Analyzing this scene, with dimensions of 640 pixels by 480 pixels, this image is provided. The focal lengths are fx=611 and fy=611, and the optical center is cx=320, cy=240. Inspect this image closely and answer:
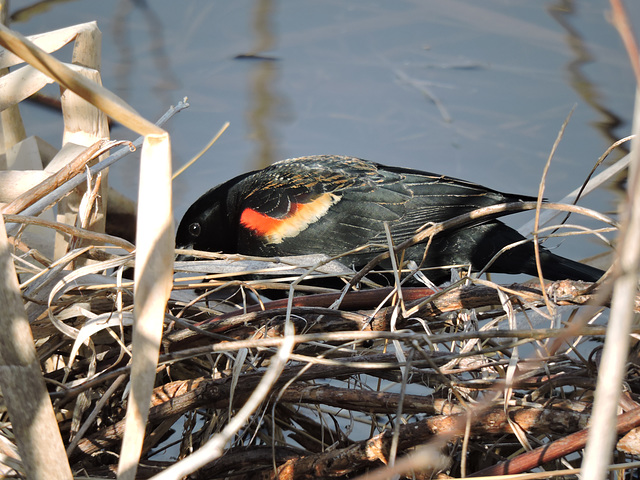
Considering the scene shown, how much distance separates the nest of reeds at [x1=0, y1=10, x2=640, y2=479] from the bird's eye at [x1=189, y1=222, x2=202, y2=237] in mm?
1047

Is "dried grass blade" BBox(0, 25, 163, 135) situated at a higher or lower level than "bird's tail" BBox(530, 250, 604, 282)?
higher

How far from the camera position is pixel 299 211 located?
2156 mm

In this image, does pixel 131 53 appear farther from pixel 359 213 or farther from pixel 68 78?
pixel 68 78

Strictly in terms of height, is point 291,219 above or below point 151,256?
below

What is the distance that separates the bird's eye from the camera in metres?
2.38

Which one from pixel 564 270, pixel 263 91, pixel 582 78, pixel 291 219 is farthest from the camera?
pixel 263 91

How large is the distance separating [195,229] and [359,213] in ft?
2.17

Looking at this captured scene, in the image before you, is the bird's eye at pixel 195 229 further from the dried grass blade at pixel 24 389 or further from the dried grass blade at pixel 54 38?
the dried grass blade at pixel 24 389

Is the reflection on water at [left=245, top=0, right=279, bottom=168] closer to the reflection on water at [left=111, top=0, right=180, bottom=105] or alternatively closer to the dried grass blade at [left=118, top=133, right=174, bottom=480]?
the reflection on water at [left=111, top=0, right=180, bottom=105]

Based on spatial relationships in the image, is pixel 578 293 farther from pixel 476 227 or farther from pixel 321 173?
pixel 321 173

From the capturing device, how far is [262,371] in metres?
0.96

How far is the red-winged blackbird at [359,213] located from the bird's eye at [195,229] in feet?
0.68

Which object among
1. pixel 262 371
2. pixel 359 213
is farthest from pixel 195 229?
pixel 262 371

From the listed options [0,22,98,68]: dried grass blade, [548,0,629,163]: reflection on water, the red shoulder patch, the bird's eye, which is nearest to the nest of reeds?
[0,22,98,68]: dried grass blade
